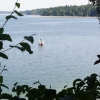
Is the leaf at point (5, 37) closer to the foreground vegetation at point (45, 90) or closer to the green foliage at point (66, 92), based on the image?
the foreground vegetation at point (45, 90)

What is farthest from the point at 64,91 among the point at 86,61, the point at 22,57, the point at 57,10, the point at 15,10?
the point at 57,10

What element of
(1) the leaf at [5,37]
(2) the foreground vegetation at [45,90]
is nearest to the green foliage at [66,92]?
(2) the foreground vegetation at [45,90]

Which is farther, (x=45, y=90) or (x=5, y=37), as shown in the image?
(x=45, y=90)

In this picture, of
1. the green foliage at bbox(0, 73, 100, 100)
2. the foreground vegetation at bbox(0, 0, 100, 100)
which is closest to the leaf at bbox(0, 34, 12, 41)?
the foreground vegetation at bbox(0, 0, 100, 100)

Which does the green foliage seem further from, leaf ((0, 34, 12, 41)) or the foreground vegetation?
leaf ((0, 34, 12, 41))

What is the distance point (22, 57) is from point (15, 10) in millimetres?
16822

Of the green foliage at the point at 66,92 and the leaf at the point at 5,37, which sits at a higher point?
the leaf at the point at 5,37

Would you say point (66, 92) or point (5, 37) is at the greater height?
point (5, 37)

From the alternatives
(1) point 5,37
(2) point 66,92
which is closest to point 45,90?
(2) point 66,92

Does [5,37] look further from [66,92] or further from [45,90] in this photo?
[66,92]

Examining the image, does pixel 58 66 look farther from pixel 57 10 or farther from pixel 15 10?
pixel 57 10

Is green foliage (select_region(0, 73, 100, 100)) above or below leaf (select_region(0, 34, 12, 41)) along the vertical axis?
below

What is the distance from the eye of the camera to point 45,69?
46.9ft

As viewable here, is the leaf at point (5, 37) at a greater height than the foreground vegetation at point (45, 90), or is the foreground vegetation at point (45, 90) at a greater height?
the leaf at point (5, 37)
